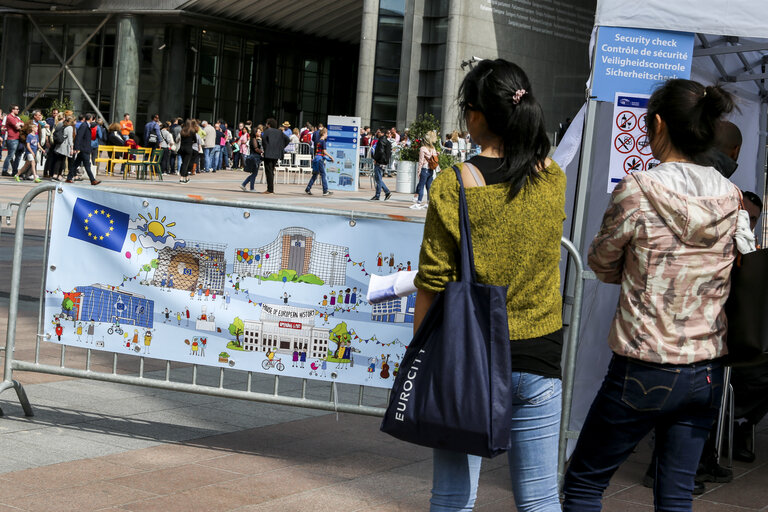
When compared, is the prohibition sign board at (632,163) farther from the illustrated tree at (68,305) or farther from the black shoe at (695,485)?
the illustrated tree at (68,305)

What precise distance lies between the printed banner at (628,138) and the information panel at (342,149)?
24.3 metres

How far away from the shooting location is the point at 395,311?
5.30 meters

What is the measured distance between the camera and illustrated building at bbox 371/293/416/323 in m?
5.29

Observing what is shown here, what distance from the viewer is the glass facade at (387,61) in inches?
1854

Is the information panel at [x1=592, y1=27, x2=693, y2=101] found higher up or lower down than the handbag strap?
higher up

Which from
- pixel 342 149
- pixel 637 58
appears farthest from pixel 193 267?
pixel 342 149

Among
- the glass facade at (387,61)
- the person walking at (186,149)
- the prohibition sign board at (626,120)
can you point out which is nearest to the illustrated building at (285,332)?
the prohibition sign board at (626,120)

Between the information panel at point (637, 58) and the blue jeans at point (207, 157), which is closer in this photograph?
the information panel at point (637, 58)

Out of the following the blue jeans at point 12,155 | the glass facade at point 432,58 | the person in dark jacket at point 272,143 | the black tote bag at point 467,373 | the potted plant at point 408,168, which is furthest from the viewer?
the glass facade at point 432,58

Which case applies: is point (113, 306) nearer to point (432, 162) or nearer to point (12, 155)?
point (432, 162)

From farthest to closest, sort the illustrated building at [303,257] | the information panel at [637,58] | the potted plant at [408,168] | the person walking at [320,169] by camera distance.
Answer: the potted plant at [408,168] < the person walking at [320,169] < the illustrated building at [303,257] < the information panel at [637,58]

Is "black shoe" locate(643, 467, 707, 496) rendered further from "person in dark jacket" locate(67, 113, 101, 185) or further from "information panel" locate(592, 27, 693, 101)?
"person in dark jacket" locate(67, 113, 101, 185)

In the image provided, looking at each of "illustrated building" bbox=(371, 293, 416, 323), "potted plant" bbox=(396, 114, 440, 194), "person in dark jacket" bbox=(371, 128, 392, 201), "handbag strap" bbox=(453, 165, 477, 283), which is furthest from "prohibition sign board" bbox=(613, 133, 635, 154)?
"potted plant" bbox=(396, 114, 440, 194)

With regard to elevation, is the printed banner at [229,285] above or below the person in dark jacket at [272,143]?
below
